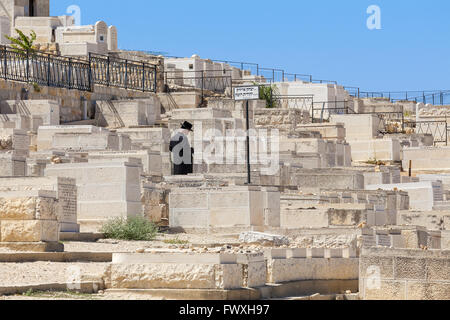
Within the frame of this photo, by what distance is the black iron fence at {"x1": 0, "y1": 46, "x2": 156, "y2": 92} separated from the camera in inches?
1162

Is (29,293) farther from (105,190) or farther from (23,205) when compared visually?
(105,190)

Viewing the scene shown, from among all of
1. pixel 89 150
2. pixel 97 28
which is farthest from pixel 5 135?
pixel 97 28

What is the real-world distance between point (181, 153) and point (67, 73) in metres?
12.0

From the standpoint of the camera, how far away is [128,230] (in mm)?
15086

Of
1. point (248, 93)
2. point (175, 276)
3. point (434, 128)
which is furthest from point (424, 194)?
point (434, 128)

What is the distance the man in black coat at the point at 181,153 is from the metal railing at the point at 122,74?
1251 centimetres

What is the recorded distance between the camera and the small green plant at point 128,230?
15.1 m

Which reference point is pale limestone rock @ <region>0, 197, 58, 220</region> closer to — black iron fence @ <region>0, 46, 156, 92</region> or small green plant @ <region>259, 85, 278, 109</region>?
black iron fence @ <region>0, 46, 156, 92</region>

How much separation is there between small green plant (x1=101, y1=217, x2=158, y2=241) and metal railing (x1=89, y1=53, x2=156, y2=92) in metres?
18.3

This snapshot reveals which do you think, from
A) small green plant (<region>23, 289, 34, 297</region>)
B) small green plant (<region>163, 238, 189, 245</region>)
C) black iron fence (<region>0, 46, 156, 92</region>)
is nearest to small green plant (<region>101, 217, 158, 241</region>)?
small green plant (<region>163, 238, 189, 245</region>)

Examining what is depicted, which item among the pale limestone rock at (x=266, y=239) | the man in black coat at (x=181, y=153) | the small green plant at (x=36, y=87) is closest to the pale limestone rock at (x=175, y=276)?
the pale limestone rock at (x=266, y=239)

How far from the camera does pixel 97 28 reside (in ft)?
183

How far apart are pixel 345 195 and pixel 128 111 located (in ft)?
38.5
